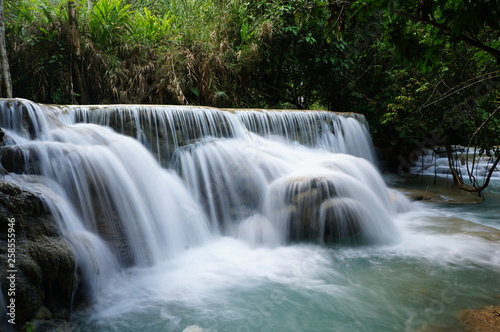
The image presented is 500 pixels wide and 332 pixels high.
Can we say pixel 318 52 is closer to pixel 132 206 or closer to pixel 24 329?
pixel 132 206

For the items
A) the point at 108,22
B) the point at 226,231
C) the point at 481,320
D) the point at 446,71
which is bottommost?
the point at 481,320

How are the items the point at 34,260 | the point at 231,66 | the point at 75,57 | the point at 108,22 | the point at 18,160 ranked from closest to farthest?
1. the point at 34,260
2. the point at 18,160
3. the point at 75,57
4. the point at 108,22
5. the point at 231,66

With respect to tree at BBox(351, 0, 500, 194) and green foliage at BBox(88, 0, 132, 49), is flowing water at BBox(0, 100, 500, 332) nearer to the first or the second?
tree at BBox(351, 0, 500, 194)

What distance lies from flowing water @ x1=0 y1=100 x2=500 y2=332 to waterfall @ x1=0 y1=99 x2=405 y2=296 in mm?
19

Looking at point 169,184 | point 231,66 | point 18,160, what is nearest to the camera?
point 18,160

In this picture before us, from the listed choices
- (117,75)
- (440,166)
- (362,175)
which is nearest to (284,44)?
(117,75)

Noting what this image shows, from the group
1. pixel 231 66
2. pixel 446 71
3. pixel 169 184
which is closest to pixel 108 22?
pixel 231 66

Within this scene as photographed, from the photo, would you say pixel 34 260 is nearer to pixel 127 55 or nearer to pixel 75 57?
pixel 75 57

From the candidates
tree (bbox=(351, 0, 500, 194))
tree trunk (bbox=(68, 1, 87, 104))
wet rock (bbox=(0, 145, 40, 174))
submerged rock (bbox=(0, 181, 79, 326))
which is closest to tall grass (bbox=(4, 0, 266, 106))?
tree trunk (bbox=(68, 1, 87, 104))

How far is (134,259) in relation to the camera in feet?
12.9

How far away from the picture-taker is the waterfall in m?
3.68

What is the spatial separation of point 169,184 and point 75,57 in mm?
5190

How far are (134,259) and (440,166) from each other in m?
11.4

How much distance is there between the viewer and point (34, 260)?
104 inches
